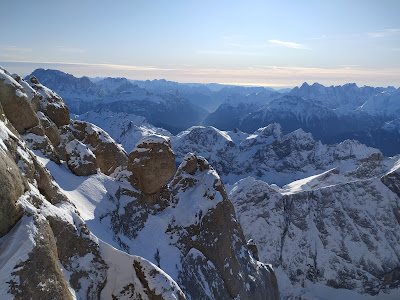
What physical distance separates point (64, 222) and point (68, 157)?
63.0ft

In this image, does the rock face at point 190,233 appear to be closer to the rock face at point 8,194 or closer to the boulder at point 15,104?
the boulder at point 15,104

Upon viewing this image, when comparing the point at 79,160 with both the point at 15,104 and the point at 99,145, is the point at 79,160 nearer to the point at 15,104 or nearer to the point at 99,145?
the point at 15,104

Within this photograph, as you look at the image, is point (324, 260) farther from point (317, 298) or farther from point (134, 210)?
point (134, 210)

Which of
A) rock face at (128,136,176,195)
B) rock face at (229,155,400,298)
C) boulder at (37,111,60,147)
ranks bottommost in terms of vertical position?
rock face at (229,155,400,298)

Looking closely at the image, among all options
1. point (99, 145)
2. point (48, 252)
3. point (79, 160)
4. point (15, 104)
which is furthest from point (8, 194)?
point (99, 145)

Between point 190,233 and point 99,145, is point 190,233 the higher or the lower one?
the lower one

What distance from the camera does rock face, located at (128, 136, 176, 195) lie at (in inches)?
1718

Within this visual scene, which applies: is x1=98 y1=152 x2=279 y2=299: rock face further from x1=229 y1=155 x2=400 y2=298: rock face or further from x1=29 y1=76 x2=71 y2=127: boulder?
x1=229 y1=155 x2=400 y2=298: rock face

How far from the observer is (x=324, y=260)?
394 feet

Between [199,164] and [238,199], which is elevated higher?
[199,164]

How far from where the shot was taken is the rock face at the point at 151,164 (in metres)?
43.6

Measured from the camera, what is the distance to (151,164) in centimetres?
4378

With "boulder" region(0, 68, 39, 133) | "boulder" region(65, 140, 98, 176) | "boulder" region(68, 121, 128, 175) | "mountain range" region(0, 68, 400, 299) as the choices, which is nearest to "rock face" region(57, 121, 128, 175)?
"boulder" region(68, 121, 128, 175)

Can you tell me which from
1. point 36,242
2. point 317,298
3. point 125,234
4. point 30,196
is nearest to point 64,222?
point 30,196
